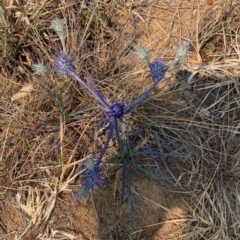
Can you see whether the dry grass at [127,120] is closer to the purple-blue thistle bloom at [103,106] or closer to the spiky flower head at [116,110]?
the purple-blue thistle bloom at [103,106]

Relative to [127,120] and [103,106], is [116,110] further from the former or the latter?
[127,120]

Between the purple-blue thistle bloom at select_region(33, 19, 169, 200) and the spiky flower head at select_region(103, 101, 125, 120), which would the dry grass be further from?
the spiky flower head at select_region(103, 101, 125, 120)

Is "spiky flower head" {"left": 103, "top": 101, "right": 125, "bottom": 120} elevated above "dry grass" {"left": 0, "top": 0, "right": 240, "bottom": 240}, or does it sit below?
above

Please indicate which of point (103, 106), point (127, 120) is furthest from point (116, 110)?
point (127, 120)

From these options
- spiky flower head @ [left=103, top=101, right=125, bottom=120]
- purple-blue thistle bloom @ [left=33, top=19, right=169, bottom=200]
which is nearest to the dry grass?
purple-blue thistle bloom @ [left=33, top=19, right=169, bottom=200]

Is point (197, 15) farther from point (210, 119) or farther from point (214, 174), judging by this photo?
point (214, 174)

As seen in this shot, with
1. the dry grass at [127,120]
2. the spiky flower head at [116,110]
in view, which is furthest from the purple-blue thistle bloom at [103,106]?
the dry grass at [127,120]

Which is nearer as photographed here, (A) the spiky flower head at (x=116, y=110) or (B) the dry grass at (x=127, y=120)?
(A) the spiky flower head at (x=116, y=110)

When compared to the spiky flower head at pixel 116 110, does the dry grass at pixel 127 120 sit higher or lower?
lower
